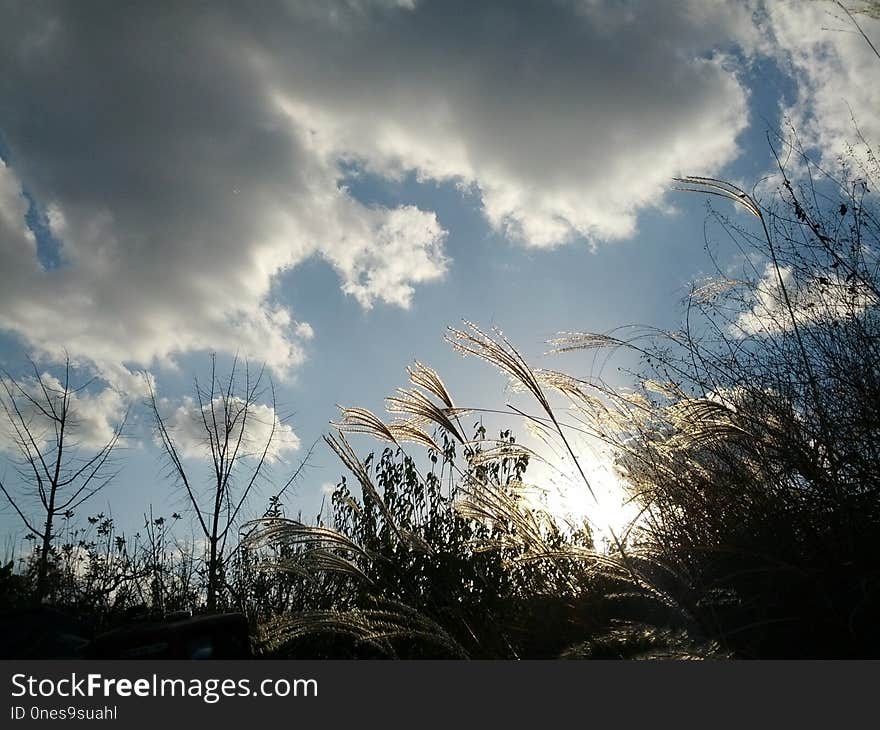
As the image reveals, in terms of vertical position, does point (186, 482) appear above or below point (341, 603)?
above

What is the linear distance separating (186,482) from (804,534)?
6.51m

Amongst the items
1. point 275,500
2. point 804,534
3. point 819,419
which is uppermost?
point 275,500

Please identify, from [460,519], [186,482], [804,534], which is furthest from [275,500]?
[804,534]

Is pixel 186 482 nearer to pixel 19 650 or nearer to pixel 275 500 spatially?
pixel 275 500

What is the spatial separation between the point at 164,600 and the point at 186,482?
1.29m
